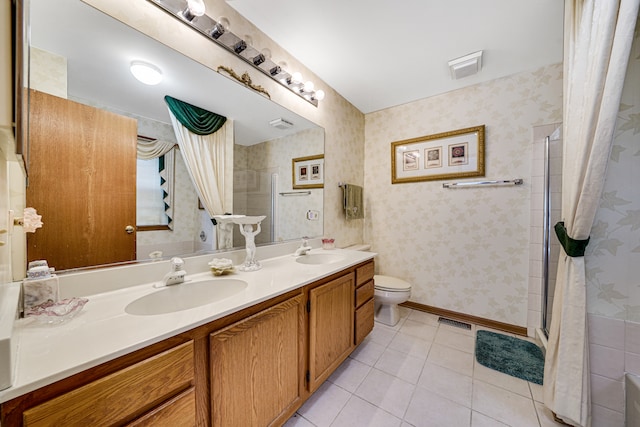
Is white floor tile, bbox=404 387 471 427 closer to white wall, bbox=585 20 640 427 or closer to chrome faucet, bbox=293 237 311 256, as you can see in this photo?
white wall, bbox=585 20 640 427

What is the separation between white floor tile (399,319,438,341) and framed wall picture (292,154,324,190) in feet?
5.14

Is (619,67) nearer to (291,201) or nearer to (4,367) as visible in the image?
(291,201)

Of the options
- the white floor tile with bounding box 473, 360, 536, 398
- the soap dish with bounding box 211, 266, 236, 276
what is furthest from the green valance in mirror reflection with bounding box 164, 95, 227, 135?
the white floor tile with bounding box 473, 360, 536, 398

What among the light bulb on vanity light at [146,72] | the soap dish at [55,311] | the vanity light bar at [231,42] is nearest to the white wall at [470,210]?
the vanity light bar at [231,42]

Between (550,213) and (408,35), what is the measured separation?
70.7 inches

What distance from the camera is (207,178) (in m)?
1.29

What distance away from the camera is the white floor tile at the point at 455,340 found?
1.81 meters

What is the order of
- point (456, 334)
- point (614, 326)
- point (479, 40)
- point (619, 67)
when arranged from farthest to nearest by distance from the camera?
1. point (456, 334)
2. point (479, 40)
3. point (614, 326)
4. point (619, 67)

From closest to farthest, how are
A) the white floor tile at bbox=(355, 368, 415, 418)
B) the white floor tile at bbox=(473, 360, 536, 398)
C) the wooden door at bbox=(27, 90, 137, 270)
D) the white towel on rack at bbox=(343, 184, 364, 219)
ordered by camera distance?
1. the wooden door at bbox=(27, 90, 137, 270)
2. the white floor tile at bbox=(355, 368, 415, 418)
3. the white floor tile at bbox=(473, 360, 536, 398)
4. the white towel on rack at bbox=(343, 184, 364, 219)

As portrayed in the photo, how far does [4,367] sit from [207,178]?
3.26ft

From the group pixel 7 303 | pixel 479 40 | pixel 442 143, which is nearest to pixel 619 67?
pixel 479 40

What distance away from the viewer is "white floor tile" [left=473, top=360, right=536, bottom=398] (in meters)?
1.39

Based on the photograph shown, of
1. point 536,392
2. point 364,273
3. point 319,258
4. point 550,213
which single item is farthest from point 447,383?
point 550,213

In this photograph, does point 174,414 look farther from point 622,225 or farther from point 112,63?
point 622,225
